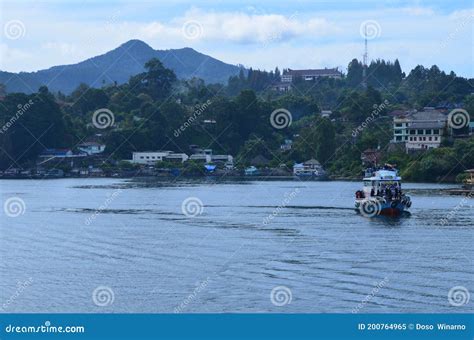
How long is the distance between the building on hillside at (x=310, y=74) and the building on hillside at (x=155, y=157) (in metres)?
62.6

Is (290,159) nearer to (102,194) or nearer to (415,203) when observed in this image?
(102,194)

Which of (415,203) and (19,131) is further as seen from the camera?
(19,131)

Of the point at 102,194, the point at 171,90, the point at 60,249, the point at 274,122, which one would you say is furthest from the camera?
the point at 171,90

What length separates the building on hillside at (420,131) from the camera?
66.0 metres

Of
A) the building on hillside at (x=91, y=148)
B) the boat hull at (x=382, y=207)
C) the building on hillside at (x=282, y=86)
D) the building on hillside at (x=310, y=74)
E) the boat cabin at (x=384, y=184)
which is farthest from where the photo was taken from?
the building on hillside at (x=310, y=74)

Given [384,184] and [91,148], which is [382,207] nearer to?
[384,184]

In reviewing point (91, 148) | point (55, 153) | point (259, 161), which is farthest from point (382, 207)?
point (91, 148)

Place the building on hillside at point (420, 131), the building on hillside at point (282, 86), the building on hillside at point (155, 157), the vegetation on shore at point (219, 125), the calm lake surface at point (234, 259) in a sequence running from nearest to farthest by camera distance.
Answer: the calm lake surface at point (234, 259), the building on hillside at point (420, 131), the vegetation on shore at point (219, 125), the building on hillside at point (155, 157), the building on hillside at point (282, 86)

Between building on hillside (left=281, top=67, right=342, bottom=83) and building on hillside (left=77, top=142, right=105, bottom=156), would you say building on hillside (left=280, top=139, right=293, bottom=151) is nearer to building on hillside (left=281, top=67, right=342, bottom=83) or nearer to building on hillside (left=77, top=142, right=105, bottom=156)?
building on hillside (left=77, top=142, right=105, bottom=156)

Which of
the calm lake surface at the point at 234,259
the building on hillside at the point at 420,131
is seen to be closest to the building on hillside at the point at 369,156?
the building on hillside at the point at 420,131

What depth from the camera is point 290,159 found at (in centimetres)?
7788

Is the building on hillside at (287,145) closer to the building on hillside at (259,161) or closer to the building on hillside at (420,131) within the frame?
the building on hillside at (259,161)

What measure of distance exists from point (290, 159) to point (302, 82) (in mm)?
56553
